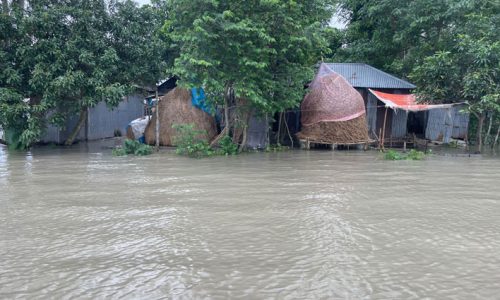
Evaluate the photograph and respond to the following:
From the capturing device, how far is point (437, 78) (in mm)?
13359

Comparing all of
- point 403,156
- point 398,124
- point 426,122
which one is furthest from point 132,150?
point 426,122

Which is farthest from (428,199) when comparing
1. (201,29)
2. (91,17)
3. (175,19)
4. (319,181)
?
(91,17)

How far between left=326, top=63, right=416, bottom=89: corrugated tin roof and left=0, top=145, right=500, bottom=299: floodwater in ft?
24.3

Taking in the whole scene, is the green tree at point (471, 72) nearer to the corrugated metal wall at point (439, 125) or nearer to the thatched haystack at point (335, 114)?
the thatched haystack at point (335, 114)

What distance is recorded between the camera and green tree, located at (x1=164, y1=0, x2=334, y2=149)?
38.2 ft

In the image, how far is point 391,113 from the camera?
17.0 meters

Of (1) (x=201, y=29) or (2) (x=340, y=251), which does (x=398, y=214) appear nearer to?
(2) (x=340, y=251)

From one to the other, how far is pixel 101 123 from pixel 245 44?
377 inches

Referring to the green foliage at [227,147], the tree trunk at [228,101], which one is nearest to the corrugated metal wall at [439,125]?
the tree trunk at [228,101]

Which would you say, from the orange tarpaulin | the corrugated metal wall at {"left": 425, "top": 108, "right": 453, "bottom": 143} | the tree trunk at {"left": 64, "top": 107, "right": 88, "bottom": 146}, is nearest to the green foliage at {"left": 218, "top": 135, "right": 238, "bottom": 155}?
the orange tarpaulin

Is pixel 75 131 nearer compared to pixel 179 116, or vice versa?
pixel 179 116

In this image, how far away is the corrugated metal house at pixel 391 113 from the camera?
16234 millimetres

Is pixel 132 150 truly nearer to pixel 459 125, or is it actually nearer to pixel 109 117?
pixel 109 117

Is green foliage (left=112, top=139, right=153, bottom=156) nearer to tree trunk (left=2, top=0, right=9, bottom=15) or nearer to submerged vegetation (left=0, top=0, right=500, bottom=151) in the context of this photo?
submerged vegetation (left=0, top=0, right=500, bottom=151)
